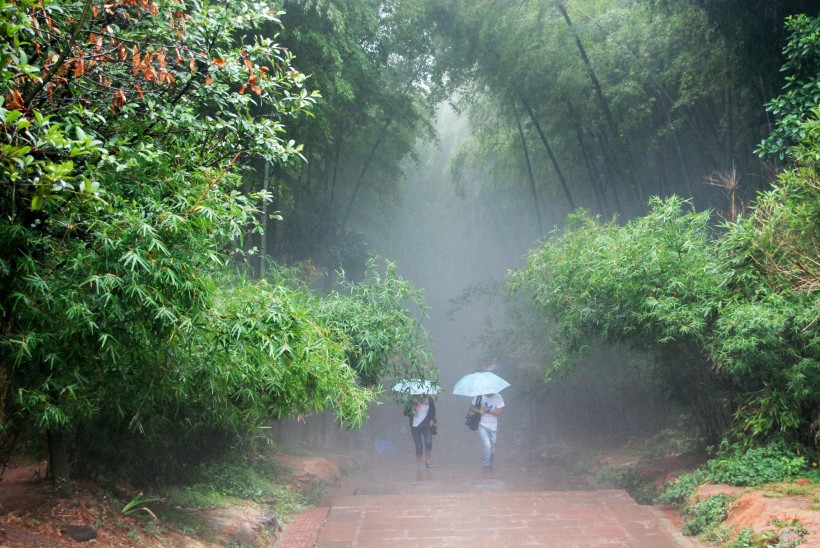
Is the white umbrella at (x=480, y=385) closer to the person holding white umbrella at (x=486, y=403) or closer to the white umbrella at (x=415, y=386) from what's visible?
the person holding white umbrella at (x=486, y=403)

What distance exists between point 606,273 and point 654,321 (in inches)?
27.0

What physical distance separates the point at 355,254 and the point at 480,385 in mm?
4124

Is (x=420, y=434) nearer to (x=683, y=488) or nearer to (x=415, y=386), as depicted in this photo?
(x=415, y=386)

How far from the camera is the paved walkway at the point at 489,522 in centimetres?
579

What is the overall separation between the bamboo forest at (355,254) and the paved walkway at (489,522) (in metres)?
0.28

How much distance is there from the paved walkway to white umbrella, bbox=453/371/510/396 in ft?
8.54

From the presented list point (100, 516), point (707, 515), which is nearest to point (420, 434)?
point (707, 515)

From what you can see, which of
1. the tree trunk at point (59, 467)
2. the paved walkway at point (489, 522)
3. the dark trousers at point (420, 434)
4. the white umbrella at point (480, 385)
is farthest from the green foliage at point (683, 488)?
the tree trunk at point (59, 467)

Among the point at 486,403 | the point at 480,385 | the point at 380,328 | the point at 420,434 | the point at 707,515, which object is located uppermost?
the point at 380,328

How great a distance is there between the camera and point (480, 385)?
10.4 m

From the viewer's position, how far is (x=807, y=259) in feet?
18.7

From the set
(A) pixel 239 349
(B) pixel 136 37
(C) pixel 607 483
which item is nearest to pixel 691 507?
(C) pixel 607 483

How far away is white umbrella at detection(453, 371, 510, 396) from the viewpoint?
33.7 ft

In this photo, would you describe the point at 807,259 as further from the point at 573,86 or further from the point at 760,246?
the point at 573,86
